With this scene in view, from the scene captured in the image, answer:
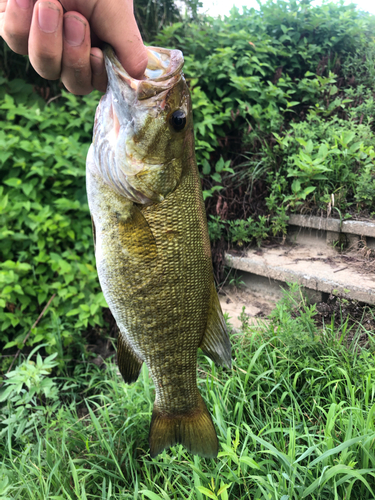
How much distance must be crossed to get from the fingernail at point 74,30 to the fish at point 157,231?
7 cm

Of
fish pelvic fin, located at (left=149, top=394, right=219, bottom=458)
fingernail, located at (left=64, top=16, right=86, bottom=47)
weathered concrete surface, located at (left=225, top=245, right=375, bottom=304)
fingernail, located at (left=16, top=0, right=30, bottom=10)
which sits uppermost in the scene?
fingernail, located at (left=16, top=0, right=30, bottom=10)

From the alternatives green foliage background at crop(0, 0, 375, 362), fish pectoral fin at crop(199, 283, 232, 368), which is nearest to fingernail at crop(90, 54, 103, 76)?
fish pectoral fin at crop(199, 283, 232, 368)

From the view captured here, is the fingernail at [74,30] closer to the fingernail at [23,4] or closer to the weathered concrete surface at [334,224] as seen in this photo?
the fingernail at [23,4]

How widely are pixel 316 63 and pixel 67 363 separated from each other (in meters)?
4.42

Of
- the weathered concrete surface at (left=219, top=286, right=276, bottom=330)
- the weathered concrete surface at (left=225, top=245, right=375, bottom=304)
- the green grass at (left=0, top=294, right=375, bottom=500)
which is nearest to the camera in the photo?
the green grass at (left=0, top=294, right=375, bottom=500)

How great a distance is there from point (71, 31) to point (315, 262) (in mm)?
2549

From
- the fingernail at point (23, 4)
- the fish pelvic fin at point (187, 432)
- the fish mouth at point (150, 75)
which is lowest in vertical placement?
the fish pelvic fin at point (187, 432)

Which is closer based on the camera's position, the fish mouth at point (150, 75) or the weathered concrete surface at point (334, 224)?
the fish mouth at point (150, 75)

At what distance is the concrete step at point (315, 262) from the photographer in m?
2.55

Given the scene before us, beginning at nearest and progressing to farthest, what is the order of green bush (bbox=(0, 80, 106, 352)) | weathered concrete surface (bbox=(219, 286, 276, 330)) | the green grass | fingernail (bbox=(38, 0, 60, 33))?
fingernail (bbox=(38, 0, 60, 33)) < the green grass < green bush (bbox=(0, 80, 106, 352)) < weathered concrete surface (bbox=(219, 286, 276, 330))

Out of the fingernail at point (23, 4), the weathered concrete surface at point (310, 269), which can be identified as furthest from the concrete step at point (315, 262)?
the fingernail at point (23, 4)

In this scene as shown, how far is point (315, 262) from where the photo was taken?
293cm

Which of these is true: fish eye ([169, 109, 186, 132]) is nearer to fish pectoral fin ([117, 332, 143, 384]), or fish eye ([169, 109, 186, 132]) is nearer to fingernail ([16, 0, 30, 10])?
fingernail ([16, 0, 30, 10])

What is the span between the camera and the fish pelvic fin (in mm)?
1129
